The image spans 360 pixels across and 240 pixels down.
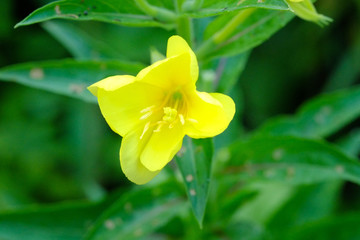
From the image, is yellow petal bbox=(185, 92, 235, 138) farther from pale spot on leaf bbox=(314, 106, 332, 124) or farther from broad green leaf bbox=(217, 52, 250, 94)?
pale spot on leaf bbox=(314, 106, 332, 124)

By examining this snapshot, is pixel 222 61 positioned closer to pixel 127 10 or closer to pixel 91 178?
pixel 127 10

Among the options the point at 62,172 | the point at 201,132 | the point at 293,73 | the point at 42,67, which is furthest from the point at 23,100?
the point at 201,132

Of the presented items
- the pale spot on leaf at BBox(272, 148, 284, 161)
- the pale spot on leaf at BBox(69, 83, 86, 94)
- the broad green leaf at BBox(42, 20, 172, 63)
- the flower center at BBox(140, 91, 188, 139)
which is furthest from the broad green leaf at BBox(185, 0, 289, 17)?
the broad green leaf at BBox(42, 20, 172, 63)

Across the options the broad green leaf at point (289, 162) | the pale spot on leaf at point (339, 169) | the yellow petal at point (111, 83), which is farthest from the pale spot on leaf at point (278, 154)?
the yellow petal at point (111, 83)

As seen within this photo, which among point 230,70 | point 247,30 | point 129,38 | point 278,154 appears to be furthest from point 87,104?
point 247,30

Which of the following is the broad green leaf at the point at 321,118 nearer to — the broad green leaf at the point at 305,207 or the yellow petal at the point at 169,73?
the broad green leaf at the point at 305,207

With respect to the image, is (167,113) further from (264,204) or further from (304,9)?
(264,204)
